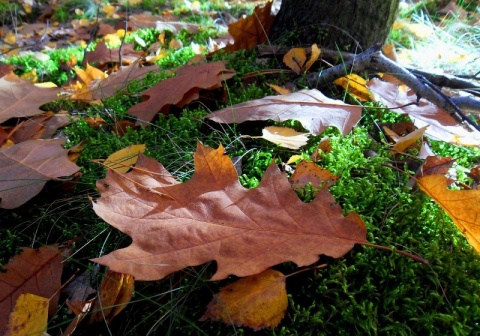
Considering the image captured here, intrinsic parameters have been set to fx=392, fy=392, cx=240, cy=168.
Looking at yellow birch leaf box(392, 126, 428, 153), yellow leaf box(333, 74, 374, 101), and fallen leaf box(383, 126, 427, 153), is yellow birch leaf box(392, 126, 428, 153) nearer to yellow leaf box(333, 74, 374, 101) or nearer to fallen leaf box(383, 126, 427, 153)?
fallen leaf box(383, 126, 427, 153)

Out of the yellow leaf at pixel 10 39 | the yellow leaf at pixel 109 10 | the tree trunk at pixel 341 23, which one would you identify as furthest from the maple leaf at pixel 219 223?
the yellow leaf at pixel 109 10

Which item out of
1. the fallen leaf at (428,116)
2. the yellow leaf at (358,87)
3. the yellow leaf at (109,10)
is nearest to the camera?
the fallen leaf at (428,116)

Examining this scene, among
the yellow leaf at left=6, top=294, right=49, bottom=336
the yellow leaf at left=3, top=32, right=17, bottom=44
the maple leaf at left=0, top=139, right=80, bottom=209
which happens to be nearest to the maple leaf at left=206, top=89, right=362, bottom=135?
the maple leaf at left=0, top=139, right=80, bottom=209

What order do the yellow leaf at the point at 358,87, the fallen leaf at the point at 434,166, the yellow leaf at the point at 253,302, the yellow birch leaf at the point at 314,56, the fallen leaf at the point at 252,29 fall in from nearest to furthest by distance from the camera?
the yellow leaf at the point at 253,302 → the fallen leaf at the point at 434,166 → the yellow leaf at the point at 358,87 → the yellow birch leaf at the point at 314,56 → the fallen leaf at the point at 252,29

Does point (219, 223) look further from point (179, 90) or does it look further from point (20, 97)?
point (20, 97)

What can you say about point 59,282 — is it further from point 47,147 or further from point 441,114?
point 441,114

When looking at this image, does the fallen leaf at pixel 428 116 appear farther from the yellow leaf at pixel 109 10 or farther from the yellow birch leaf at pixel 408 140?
the yellow leaf at pixel 109 10
